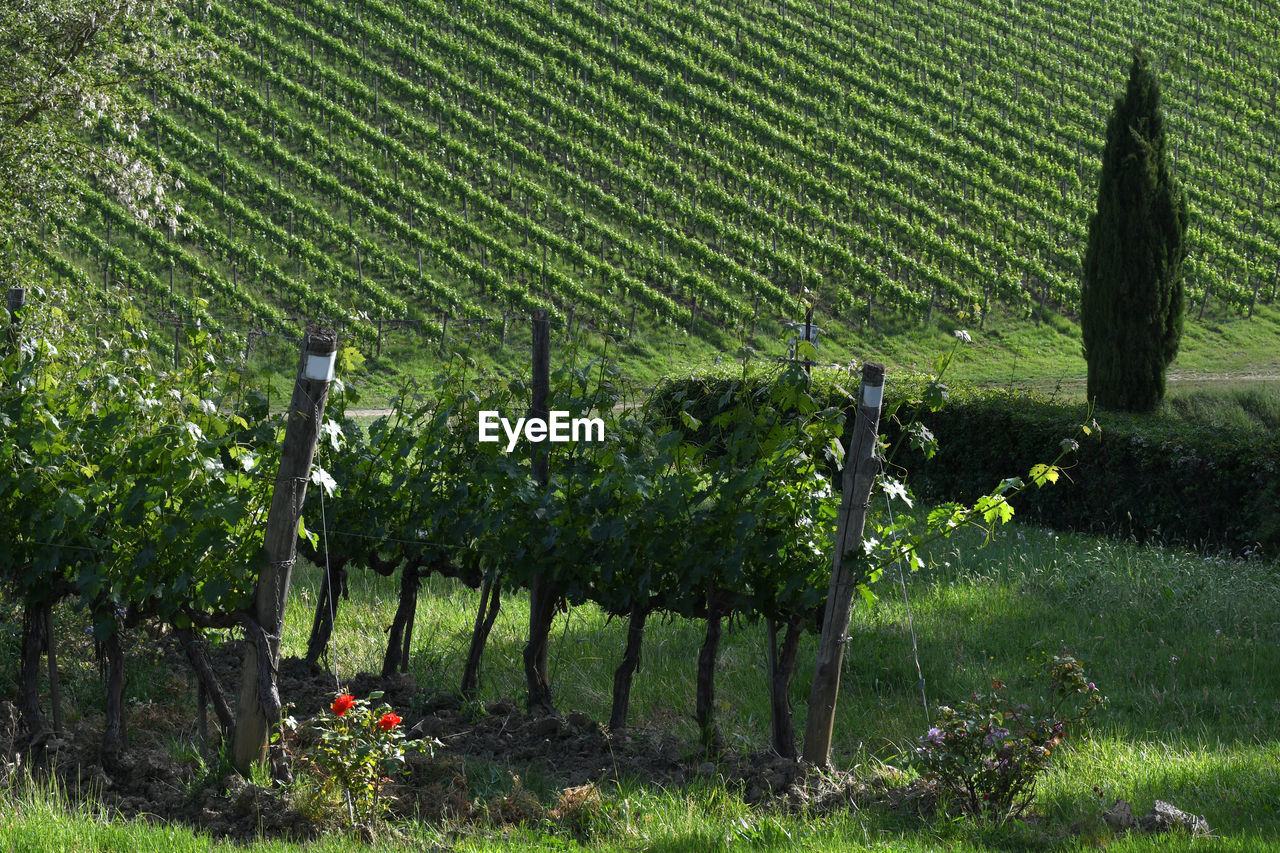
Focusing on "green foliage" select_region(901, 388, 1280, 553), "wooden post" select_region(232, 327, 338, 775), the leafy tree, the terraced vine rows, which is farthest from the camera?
the terraced vine rows

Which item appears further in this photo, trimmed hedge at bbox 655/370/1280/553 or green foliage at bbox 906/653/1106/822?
trimmed hedge at bbox 655/370/1280/553

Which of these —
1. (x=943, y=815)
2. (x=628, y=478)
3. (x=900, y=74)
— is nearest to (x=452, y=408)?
(x=628, y=478)

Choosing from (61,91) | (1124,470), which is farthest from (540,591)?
(61,91)

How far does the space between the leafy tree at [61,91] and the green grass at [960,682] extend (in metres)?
7.69

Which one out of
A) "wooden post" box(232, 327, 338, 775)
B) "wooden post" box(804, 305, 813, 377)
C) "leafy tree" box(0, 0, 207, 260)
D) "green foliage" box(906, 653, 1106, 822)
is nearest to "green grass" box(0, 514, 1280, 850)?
"green foliage" box(906, 653, 1106, 822)

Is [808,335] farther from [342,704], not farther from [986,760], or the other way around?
[342,704]

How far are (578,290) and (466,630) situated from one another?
23.1m

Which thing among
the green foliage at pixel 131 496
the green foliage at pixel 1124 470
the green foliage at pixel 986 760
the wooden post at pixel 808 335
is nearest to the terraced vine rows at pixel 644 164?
the green foliage at pixel 1124 470

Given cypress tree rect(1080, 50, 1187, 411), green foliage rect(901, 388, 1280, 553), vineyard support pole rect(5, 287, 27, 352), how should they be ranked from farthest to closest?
cypress tree rect(1080, 50, 1187, 411) → green foliage rect(901, 388, 1280, 553) → vineyard support pole rect(5, 287, 27, 352)

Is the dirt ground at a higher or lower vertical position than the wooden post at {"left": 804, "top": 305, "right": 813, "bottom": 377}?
lower

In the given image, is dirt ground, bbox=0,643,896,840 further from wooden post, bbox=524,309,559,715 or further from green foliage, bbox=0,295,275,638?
green foliage, bbox=0,295,275,638

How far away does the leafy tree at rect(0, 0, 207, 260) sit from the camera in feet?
42.5

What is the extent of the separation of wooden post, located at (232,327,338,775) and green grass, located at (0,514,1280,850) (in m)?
0.51

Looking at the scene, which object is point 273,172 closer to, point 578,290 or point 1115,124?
point 578,290
